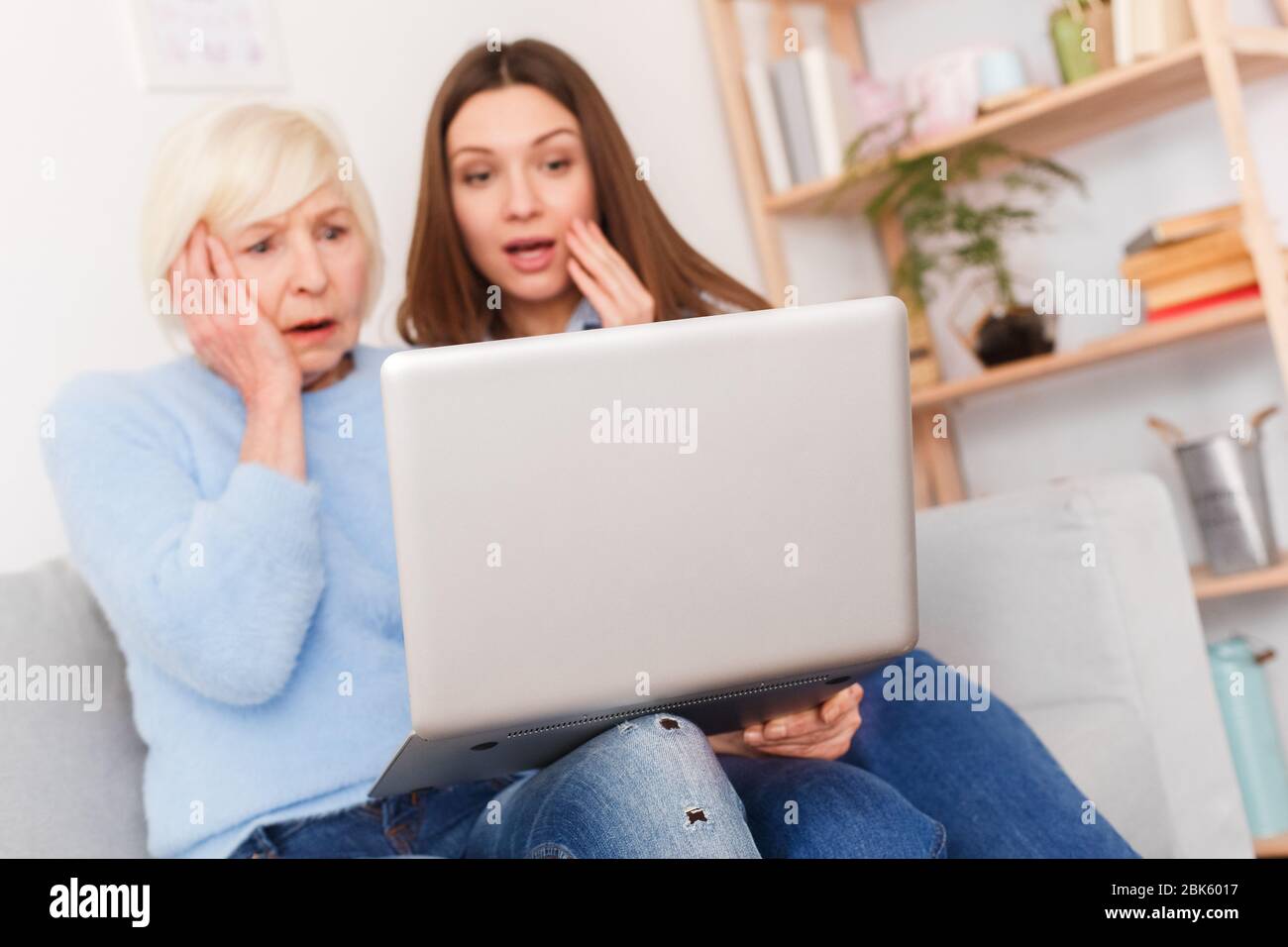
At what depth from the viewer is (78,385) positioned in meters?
1.28

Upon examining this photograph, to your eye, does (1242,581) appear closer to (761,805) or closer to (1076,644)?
(1076,644)

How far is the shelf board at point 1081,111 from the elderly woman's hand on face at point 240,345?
132 cm

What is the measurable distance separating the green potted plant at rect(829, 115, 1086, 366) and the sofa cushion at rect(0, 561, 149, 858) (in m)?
1.57

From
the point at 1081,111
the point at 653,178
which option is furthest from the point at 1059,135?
the point at 653,178

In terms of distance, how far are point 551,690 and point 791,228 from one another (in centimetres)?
188

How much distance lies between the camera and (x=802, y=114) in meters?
2.44

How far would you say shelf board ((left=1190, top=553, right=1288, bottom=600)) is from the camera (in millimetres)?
2025

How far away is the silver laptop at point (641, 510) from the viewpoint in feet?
2.65

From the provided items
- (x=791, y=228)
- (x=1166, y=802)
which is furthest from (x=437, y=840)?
(x=791, y=228)

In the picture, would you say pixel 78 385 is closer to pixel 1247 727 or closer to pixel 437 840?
pixel 437 840

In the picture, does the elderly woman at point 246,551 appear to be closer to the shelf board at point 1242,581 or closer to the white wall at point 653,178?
the white wall at point 653,178

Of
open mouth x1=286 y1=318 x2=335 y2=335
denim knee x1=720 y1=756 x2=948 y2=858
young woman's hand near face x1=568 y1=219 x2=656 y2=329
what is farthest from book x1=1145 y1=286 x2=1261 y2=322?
open mouth x1=286 y1=318 x2=335 y2=335

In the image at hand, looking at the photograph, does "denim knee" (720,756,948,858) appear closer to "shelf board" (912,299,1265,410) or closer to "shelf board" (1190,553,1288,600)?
"shelf board" (1190,553,1288,600)

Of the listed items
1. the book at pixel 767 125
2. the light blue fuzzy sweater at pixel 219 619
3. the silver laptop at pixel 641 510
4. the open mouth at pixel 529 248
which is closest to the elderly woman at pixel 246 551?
the light blue fuzzy sweater at pixel 219 619
